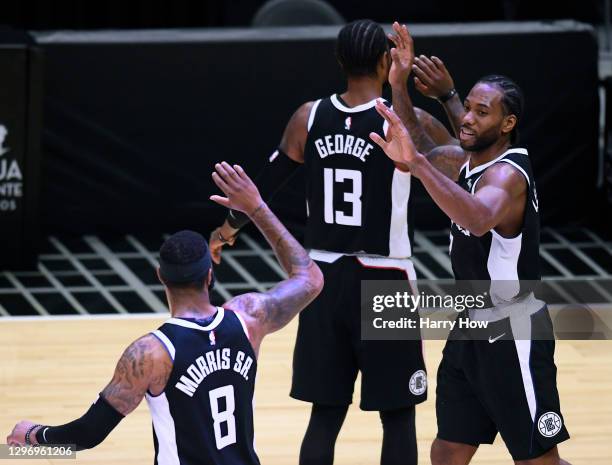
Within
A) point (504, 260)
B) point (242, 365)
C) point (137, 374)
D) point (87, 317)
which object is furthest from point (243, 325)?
point (87, 317)

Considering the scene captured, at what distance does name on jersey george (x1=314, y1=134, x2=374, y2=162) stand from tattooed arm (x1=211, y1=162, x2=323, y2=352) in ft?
3.32

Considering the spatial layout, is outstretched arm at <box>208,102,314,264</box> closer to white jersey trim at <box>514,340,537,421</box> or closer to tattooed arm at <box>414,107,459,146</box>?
tattooed arm at <box>414,107,459,146</box>

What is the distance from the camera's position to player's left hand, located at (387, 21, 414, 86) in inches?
216

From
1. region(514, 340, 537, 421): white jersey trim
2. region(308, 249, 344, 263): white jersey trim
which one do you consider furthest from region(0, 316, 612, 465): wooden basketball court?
region(514, 340, 537, 421): white jersey trim

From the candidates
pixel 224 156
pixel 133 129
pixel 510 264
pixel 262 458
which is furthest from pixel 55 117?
→ pixel 510 264

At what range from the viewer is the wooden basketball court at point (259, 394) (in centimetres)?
646

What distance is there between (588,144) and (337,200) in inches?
205

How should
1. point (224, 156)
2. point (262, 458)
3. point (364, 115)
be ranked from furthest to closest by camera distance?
point (224, 156)
point (262, 458)
point (364, 115)

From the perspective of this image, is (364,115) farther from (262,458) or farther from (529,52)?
(529,52)

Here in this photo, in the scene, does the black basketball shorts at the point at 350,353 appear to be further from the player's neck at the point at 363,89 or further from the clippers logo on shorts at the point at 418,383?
the player's neck at the point at 363,89

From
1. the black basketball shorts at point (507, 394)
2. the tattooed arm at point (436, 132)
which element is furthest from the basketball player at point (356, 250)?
the black basketball shorts at point (507, 394)

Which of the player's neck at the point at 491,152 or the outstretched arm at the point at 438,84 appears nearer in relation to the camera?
the player's neck at the point at 491,152

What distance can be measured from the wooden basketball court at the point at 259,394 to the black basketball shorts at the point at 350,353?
2.80ft

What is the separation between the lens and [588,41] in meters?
10.2
